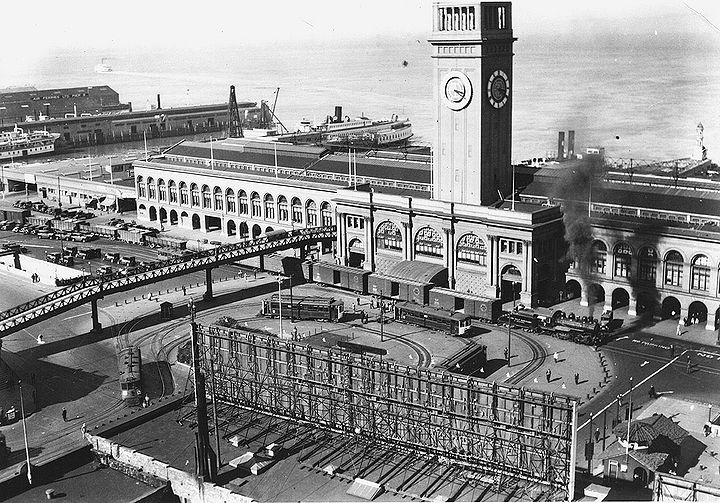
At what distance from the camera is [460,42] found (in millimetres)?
95812

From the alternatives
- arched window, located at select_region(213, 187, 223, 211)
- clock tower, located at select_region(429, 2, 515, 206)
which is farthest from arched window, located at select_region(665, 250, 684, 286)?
arched window, located at select_region(213, 187, 223, 211)

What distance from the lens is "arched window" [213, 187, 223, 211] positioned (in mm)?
131875

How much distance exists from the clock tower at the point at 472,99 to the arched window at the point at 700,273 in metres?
24.3

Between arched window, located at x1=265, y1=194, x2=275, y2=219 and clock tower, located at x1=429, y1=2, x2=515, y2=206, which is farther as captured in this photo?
arched window, located at x1=265, y1=194, x2=275, y2=219

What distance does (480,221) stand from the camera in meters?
92.9

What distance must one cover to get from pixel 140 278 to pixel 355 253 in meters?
27.9

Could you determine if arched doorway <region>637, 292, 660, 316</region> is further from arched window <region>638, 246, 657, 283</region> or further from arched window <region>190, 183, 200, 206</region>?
arched window <region>190, 183, 200, 206</region>

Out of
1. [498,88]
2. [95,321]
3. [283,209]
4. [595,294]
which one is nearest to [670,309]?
[595,294]

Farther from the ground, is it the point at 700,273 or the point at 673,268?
the point at 673,268

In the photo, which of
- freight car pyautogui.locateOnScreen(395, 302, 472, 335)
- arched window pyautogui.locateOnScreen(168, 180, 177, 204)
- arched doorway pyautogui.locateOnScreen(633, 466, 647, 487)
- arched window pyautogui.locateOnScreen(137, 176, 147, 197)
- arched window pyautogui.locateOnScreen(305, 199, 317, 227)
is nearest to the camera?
arched doorway pyautogui.locateOnScreen(633, 466, 647, 487)

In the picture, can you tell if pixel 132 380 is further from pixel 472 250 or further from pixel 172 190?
pixel 172 190

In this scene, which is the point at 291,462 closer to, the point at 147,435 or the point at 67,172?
the point at 147,435

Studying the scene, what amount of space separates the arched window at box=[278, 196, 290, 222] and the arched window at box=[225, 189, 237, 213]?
30.9 feet

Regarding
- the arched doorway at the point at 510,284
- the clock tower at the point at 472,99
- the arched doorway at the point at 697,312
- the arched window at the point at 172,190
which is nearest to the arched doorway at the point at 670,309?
the arched doorway at the point at 697,312
